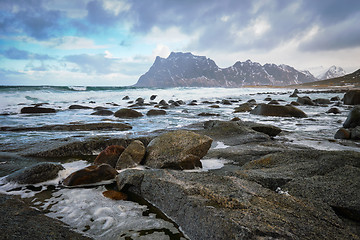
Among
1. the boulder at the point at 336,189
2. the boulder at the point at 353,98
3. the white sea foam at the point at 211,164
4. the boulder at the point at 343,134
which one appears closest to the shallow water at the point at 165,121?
the boulder at the point at 343,134

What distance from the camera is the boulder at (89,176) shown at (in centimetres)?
289

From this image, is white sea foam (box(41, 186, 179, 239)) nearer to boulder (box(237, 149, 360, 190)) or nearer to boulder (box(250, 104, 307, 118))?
boulder (box(237, 149, 360, 190))

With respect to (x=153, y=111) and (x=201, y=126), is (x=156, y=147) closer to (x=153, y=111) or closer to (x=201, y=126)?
(x=201, y=126)

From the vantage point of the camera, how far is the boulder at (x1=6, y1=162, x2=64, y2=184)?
9.48ft

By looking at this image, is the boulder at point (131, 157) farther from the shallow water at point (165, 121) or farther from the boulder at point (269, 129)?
the boulder at point (269, 129)

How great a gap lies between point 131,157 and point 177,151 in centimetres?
79

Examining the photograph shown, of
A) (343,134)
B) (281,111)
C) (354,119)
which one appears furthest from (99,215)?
(281,111)

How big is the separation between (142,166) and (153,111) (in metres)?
9.46

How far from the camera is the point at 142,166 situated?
12.1ft

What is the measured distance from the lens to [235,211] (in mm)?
1727

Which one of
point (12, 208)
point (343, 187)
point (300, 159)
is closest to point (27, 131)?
point (12, 208)

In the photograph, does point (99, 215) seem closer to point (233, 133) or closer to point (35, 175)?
point (35, 175)

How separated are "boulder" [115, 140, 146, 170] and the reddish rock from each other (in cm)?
88

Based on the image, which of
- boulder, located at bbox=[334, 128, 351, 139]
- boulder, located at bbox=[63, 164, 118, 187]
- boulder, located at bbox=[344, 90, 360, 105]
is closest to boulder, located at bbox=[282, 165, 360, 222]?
boulder, located at bbox=[63, 164, 118, 187]
